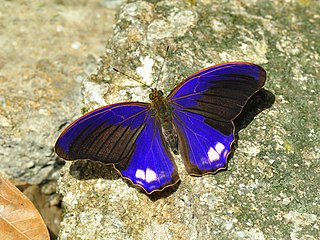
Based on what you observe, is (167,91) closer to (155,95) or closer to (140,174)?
(155,95)

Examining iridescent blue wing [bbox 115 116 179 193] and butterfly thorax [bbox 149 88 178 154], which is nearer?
iridescent blue wing [bbox 115 116 179 193]

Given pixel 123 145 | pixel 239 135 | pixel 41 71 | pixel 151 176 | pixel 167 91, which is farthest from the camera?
pixel 41 71

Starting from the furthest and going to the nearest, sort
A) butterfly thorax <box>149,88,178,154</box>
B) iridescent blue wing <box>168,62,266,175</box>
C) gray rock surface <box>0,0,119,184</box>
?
gray rock surface <box>0,0,119,184</box> → butterfly thorax <box>149,88,178,154</box> → iridescent blue wing <box>168,62,266,175</box>

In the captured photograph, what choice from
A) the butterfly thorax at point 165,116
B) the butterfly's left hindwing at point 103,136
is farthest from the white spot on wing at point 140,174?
the butterfly thorax at point 165,116

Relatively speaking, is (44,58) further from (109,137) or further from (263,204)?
(263,204)

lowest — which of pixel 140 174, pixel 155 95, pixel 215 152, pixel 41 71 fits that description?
pixel 41 71

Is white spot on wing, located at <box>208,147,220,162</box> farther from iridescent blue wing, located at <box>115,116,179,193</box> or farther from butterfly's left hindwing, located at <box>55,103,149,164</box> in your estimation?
butterfly's left hindwing, located at <box>55,103,149,164</box>

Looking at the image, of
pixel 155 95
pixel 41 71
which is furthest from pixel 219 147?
pixel 41 71

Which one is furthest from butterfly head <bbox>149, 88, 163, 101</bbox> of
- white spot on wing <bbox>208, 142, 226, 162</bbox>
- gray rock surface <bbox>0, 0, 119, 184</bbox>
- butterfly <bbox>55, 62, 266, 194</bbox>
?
gray rock surface <bbox>0, 0, 119, 184</bbox>

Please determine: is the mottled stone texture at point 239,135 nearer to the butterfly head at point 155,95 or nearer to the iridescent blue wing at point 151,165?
the iridescent blue wing at point 151,165
